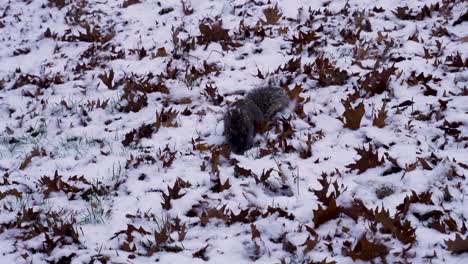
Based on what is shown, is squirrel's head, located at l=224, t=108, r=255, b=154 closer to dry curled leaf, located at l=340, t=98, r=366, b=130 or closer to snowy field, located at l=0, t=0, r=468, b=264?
snowy field, located at l=0, t=0, r=468, b=264

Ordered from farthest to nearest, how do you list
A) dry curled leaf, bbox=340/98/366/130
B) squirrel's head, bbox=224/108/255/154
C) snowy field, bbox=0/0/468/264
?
1. dry curled leaf, bbox=340/98/366/130
2. squirrel's head, bbox=224/108/255/154
3. snowy field, bbox=0/0/468/264

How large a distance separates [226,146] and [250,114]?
0.64 metres

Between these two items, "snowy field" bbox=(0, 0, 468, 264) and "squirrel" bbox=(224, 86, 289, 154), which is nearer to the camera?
"snowy field" bbox=(0, 0, 468, 264)

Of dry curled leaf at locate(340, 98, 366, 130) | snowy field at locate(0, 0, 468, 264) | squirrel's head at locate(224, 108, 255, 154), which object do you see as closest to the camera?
snowy field at locate(0, 0, 468, 264)

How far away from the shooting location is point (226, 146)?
234 inches

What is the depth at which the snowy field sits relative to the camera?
173 inches

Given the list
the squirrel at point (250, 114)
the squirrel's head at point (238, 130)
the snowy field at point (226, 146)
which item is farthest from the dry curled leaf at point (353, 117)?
the squirrel's head at point (238, 130)

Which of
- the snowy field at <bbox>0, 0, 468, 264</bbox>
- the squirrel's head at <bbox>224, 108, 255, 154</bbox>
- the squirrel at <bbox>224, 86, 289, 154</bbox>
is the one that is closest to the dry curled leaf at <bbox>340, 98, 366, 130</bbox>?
the snowy field at <bbox>0, 0, 468, 264</bbox>

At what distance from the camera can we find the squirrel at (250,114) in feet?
19.5

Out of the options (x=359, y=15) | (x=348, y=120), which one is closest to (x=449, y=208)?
(x=348, y=120)

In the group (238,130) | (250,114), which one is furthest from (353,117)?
(238,130)

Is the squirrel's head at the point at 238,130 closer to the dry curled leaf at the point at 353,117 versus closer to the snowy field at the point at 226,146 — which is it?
the snowy field at the point at 226,146

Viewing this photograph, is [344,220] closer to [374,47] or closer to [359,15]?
[374,47]

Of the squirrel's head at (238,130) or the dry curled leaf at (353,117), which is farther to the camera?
the dry curled leaf at (353,117)
